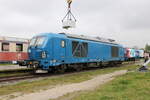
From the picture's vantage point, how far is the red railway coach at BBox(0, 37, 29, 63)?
72.5 feet

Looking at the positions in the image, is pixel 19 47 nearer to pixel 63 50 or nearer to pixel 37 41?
pixel 37 41

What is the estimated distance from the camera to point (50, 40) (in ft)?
56.9

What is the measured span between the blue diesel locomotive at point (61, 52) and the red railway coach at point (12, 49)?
4.94m

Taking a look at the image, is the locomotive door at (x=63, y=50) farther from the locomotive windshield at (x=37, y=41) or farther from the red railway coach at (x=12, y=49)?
the red railway coach at (x=12, y=49)

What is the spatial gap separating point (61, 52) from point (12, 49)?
7387mm

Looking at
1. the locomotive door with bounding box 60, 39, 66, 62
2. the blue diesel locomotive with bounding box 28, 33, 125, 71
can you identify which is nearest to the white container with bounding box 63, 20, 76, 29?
the blue diesel locomotive with bounding box 28, 33, 125, 71

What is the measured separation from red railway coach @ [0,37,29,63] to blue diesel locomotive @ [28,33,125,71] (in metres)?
4.94

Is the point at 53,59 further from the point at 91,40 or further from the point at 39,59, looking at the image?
the point at 91,40

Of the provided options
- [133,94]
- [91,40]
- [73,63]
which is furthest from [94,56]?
[133,94]

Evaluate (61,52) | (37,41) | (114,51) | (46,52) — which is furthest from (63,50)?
(114,51)

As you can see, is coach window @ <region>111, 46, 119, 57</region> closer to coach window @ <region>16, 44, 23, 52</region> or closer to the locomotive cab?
coach window @ <region>16, 44, 23, 52</region>

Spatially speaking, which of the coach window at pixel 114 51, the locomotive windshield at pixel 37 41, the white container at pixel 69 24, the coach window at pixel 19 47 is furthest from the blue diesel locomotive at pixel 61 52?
the coach window at pixel 19 47

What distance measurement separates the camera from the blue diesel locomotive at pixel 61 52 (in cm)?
1705

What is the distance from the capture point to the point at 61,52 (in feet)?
59.3
